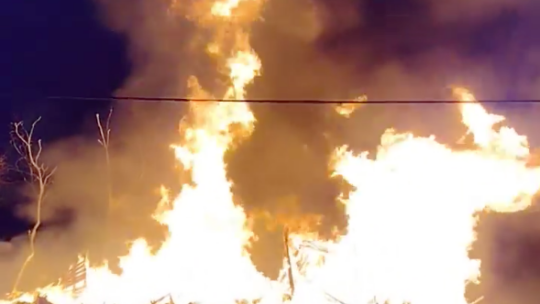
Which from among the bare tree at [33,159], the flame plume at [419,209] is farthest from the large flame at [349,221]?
the bare tree at [33,159]

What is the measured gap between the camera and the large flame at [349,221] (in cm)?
927

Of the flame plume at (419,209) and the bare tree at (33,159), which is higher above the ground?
the bare tree at (33,159)

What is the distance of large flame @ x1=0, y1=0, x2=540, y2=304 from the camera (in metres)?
9.27

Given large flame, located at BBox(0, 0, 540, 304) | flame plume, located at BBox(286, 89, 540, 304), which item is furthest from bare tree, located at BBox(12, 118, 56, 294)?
flame plume, located at BBox(286, 89, 540, 304)

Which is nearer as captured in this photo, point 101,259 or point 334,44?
point 101,259

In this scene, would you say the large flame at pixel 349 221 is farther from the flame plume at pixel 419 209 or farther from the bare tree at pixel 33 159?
the bare tree at pixel 33 159

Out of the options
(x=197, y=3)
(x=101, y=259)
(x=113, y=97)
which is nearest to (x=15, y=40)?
(x=113, y=97)

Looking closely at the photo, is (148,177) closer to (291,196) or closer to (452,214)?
(291,196)

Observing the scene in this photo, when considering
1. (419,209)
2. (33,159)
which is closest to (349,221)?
(419,209)

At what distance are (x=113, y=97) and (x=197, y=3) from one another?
6.76 feet

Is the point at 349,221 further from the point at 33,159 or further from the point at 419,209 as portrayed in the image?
the point at 33,159

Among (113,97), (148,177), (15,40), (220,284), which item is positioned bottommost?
(220,284)

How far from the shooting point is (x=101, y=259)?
9180 millimetres

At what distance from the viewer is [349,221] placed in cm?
962
